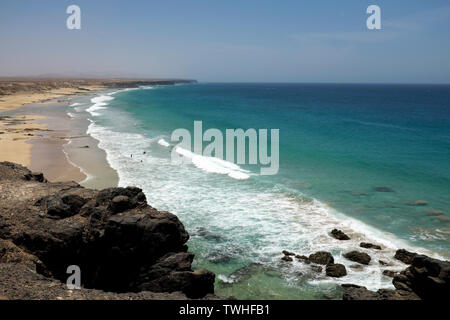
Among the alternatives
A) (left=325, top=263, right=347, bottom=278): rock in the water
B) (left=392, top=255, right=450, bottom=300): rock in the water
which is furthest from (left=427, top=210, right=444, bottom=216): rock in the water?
(left=392, top=255, right=450, bottom=300): rock in the water

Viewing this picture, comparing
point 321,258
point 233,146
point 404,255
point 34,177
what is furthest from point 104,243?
point 233,146

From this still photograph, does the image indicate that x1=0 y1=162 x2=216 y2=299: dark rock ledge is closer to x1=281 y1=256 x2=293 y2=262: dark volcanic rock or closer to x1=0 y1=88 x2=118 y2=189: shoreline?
x1=281 y1=256 x2=293 y2=262: dark volcanic rock

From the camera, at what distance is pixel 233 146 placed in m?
41.9

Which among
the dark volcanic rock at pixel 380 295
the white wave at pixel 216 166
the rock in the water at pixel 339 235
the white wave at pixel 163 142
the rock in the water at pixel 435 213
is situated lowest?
the rock in the water at pixel 339 235

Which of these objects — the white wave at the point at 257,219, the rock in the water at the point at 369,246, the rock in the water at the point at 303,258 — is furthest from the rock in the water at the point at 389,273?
the rock in the water at the point at 303,258

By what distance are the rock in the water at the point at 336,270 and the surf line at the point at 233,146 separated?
15.9 meters

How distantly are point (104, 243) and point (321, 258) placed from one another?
9.64m

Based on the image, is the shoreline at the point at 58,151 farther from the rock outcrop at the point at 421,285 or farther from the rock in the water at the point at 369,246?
the rock outcrop at the point at 421,285

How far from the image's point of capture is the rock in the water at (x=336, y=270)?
581 inches

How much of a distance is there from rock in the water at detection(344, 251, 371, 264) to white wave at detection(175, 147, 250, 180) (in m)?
13.7

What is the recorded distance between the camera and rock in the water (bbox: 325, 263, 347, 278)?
14.8m

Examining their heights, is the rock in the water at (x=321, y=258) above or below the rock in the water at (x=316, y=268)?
above

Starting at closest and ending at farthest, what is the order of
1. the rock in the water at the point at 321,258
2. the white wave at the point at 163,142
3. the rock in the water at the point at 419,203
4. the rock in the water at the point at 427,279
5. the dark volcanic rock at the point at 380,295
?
1. the rock in the water at the point at 427,279
2. the dark volcanic rock at the point at 380,295
3. the rock in the water at the point at 321,258
4. the rock in the water at the point at 419,203
5. the white wave at the point at 163,142
